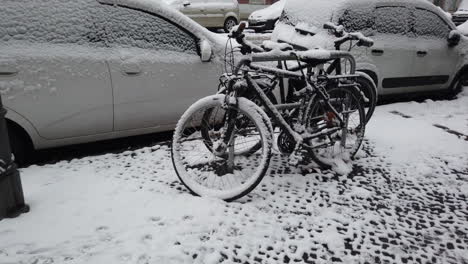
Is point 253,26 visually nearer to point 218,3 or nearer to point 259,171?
point 218,3

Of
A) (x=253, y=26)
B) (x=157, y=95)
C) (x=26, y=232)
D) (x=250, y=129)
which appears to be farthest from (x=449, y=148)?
(x=253, y=26)

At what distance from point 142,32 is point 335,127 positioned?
7.55 ft

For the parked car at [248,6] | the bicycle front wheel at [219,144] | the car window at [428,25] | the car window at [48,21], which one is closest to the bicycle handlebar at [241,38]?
the bicycle front wheel at [219,144]

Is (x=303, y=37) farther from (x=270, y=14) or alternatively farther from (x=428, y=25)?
(x=270, y=14)

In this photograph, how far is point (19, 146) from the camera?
11.6ft

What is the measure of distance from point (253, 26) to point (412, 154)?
440 inches

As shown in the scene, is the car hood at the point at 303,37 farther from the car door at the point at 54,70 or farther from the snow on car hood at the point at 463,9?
the snow on car hood at the point at 463,9

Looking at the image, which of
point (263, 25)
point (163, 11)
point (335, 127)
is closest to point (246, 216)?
point (335, 127)

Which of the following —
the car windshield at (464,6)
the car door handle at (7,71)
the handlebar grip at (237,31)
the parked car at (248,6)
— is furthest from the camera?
the parked car at (248,6)

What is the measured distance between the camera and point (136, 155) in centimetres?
397

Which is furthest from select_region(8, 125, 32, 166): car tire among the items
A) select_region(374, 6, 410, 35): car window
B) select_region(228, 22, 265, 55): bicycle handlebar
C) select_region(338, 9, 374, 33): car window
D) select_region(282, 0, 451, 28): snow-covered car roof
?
select_region(374, 6, 410, 35): car window

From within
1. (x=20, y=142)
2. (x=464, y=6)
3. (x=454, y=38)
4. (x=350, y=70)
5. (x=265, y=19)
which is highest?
(x=464, y=6)

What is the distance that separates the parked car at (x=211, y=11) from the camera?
14.2m

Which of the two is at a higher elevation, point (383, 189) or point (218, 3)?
point (218, 3)
